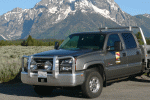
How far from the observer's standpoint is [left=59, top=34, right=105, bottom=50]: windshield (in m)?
8.00

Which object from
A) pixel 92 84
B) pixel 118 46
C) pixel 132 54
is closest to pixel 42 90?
pixel 92 84

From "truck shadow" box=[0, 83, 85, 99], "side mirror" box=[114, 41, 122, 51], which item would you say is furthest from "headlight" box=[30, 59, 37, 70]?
"side mirror" box=[114, 41, 122, 51]

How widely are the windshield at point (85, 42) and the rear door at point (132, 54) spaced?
1.06 metres

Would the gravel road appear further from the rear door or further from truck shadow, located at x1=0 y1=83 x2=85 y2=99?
the rear door

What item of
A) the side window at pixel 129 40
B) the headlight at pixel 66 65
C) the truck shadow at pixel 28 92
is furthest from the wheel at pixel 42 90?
the side window at pixel 129 40

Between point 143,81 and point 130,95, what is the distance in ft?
8.83

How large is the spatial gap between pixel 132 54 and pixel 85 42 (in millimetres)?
1696

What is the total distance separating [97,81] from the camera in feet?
24.3

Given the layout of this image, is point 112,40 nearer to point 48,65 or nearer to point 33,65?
point 48,65

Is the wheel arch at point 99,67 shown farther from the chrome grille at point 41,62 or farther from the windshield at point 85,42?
the chrome grille at point 41,62

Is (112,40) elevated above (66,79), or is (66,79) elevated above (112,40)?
(112,40)

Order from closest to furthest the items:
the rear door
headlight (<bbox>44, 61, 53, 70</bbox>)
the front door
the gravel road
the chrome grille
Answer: headlight (<bbox>44, 61, 53, 70</bbox>)
the chrome grille
the gravel road
the front door
the rear door

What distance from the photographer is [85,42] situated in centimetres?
830

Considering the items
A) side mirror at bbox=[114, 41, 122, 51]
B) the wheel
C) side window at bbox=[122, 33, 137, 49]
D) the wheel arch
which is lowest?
the wheel
